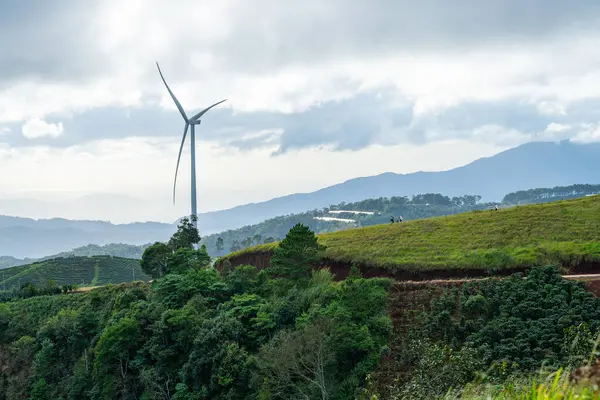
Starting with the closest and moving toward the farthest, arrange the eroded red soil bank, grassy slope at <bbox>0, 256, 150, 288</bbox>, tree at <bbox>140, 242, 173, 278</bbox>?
the eroded red soil bank, tree at <bbox>140, 242, 173, 278</bbox>, grassy slope at <bbox>0, 256, 150, 288</bbox>

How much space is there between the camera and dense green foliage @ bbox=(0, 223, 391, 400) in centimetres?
3222

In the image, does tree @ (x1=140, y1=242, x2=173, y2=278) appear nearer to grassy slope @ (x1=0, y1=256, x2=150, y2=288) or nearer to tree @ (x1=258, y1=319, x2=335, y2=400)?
tree @ (x1=258, y1=319, x2=335, y2=400)

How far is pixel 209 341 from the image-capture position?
38344mm

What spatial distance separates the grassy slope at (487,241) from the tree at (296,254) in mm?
3397

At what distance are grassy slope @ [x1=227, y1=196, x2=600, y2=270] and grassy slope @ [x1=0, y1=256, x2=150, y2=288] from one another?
63.8 meters

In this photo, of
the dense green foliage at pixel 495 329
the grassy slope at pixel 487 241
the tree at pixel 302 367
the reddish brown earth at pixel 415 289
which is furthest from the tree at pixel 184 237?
the dense green foliage at pixel 495 329

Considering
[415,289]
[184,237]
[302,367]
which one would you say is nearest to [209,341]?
[302,367]

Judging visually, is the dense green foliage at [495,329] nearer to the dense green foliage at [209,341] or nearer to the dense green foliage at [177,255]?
the dense green foliage at [209,341]

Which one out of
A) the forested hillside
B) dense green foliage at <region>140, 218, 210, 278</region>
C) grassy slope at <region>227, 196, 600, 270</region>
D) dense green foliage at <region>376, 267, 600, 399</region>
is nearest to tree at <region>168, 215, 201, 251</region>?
dense green foliage at <region>140, 218, 210, 278</region>

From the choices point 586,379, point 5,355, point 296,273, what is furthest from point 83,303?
point 586,379

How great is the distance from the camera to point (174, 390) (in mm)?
40250

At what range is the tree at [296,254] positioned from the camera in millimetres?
42031

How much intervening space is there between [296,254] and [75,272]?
73.7 metres

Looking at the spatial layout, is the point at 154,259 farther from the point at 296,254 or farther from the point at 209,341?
the point at 209,341
